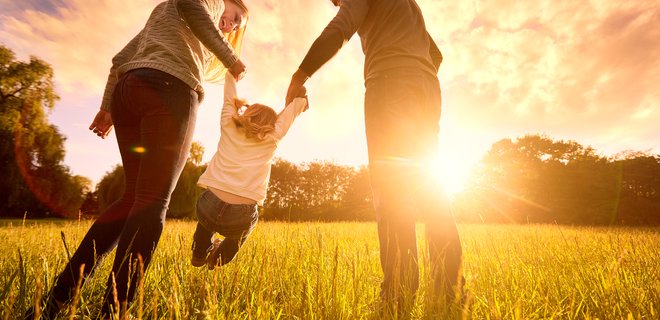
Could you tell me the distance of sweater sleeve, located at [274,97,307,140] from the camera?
252cm

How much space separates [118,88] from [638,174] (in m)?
35.7

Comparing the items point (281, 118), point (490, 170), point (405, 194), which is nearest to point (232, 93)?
point (281, 118)

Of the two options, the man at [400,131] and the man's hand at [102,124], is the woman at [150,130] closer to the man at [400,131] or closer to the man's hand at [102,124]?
the man's hand at [102,124]

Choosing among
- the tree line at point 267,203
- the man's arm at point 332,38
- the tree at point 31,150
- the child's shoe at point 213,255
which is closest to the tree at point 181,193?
the tree line at point 267,203

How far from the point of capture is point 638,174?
25.0 meters

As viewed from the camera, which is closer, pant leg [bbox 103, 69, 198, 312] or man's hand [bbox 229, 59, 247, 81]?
pant leg [bbox 103, 69, 198, 312]

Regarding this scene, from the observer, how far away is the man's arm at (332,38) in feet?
6.29

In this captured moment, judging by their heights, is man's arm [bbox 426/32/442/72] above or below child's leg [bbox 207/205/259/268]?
above

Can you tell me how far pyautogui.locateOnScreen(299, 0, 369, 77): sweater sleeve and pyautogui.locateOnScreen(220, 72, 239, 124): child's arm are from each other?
0.81 metres

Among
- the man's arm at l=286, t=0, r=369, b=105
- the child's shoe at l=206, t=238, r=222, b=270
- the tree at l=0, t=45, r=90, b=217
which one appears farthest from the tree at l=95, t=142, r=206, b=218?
the man's arm at l=286, t=0, r=369, b=105

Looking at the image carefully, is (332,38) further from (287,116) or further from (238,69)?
(287,116)

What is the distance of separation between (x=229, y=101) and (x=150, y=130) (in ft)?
3.16

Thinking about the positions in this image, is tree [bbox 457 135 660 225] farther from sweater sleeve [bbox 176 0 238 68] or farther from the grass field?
sweater sleeve [bbox 176 0 238 68]

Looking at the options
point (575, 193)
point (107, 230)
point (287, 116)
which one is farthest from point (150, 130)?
point (575, 193)
